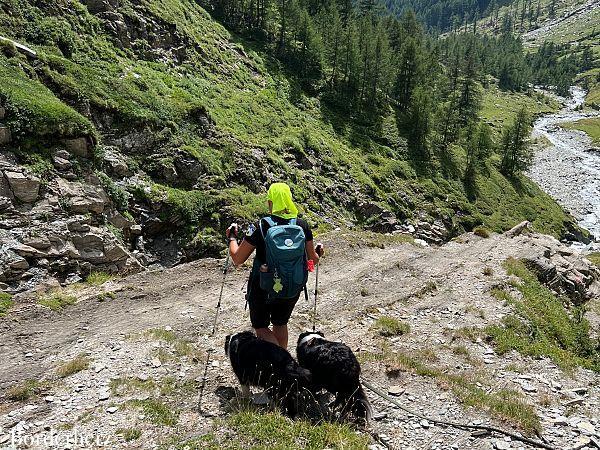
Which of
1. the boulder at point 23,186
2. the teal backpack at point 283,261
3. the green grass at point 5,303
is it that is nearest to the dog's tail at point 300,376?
the teal backpack at point 283,261

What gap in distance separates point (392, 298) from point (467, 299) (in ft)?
7.81

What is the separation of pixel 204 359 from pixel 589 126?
4934 inches

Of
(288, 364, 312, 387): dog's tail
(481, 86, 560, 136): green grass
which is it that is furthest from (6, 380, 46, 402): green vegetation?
(481, 86, 560, 136): green grass

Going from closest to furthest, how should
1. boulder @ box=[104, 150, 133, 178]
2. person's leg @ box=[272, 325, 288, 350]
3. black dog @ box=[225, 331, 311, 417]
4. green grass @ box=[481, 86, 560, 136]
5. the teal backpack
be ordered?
the teal backpack < black dog @ box=[225, 331, 311, 417] < person's leg @ box=[272, 325, 288, 350] < boulder @ box=[104, 150, 133, 178] < green grass @ box=[481, 86, 560, 136]

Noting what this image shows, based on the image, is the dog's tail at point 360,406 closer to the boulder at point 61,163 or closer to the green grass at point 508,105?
the boulder at point 61,163

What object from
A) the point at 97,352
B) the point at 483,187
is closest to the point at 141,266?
the point at 97,352

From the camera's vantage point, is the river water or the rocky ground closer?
the rocky ground

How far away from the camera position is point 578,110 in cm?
13300

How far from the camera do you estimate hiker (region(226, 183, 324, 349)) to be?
6699mm

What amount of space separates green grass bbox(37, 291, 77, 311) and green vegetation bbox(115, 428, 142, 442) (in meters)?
6.27

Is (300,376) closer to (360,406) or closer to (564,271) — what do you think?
(360,406)

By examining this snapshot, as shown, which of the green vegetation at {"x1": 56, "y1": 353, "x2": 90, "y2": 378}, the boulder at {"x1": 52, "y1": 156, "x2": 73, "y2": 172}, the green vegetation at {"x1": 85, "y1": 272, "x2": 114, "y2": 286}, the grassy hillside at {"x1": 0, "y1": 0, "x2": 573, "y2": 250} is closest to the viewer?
the green vegetation at {"x1": 56, "y1": 353, "x2": 90, "y2": 378}

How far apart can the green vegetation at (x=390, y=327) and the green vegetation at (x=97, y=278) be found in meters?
8.49

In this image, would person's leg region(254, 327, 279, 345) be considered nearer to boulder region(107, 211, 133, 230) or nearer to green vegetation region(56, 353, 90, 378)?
green vegetation region(56, 353, 90, 378)
